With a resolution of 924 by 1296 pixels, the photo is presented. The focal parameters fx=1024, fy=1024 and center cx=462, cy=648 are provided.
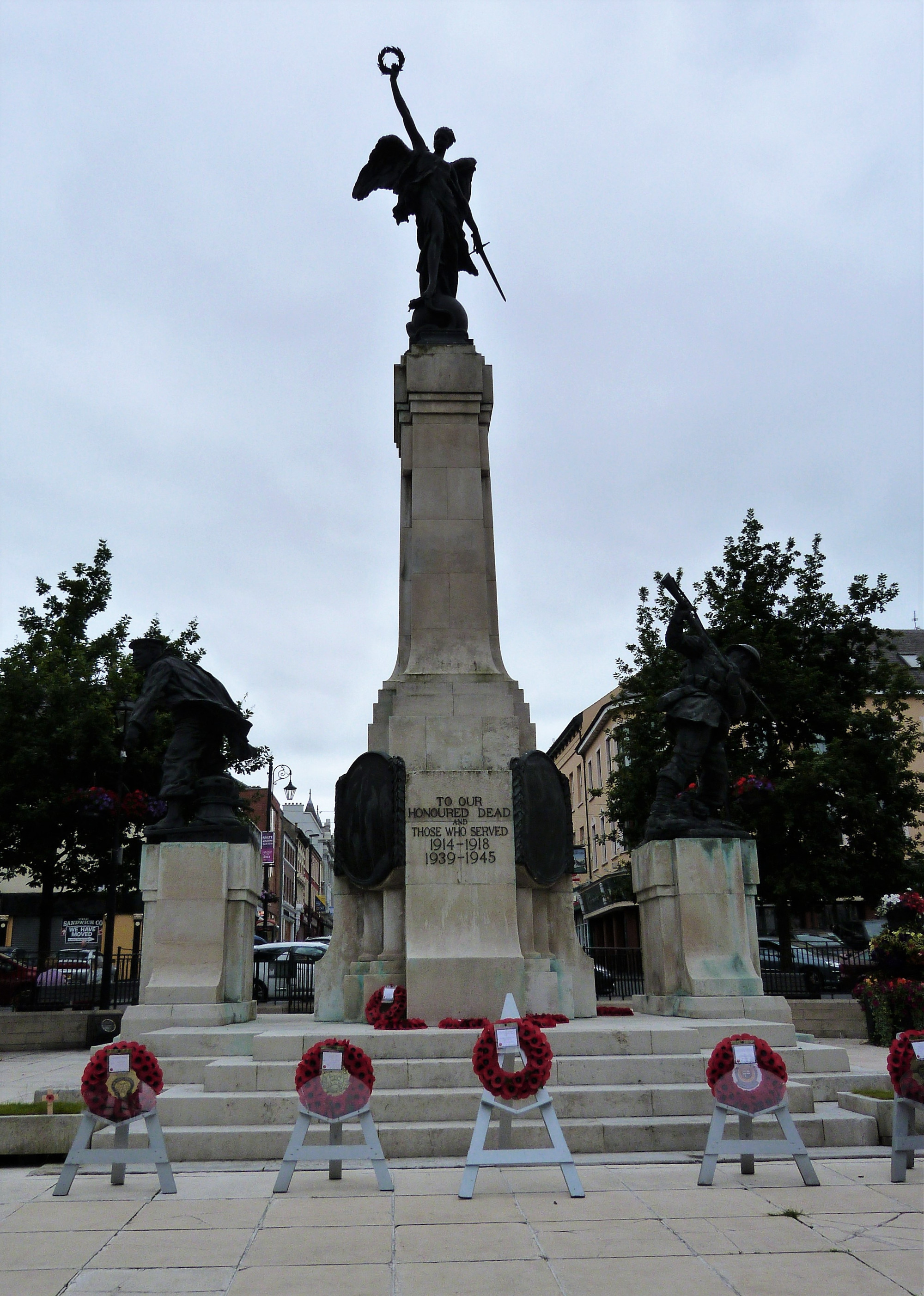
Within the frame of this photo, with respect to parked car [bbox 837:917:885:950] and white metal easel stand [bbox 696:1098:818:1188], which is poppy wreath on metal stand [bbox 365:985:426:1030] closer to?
white metal easel stand [bbox 696:1098:818:1188]

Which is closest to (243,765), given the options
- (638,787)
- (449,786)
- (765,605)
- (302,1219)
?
(638,787)

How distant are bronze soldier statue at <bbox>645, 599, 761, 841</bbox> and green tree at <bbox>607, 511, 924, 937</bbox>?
8.96 metres

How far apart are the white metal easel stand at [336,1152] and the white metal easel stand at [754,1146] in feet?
7.36

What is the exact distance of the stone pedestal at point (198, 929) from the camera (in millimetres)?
12969

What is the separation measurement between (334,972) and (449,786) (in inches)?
110

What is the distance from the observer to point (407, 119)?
16.4 metres

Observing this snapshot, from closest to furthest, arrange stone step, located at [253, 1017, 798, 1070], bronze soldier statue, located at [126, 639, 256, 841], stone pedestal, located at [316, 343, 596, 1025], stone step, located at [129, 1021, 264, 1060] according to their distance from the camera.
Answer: stone step, located at [253, 1017, 798, 1070] < stone step, located at [129, 1021, 264, 1060] < stone pedestal, located at [316, 343, 596, 1025] < bronze soldier statue, located at [126, 639, 256, 841]

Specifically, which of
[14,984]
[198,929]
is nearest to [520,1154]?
[198,929]

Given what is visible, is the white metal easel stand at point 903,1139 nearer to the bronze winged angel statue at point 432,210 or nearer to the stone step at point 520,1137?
the stone step at point 520,1137

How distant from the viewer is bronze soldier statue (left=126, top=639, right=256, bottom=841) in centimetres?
1412

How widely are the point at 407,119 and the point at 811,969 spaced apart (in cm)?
1976

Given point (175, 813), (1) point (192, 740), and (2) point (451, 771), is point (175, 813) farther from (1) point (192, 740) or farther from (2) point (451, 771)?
(2) point (451, 771)

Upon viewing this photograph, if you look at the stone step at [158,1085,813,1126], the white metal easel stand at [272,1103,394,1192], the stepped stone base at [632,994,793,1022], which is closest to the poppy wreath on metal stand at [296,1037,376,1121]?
the white metal easel stand at [272,1103,394,1192]

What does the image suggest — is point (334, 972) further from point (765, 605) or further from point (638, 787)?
point (765, 605)
